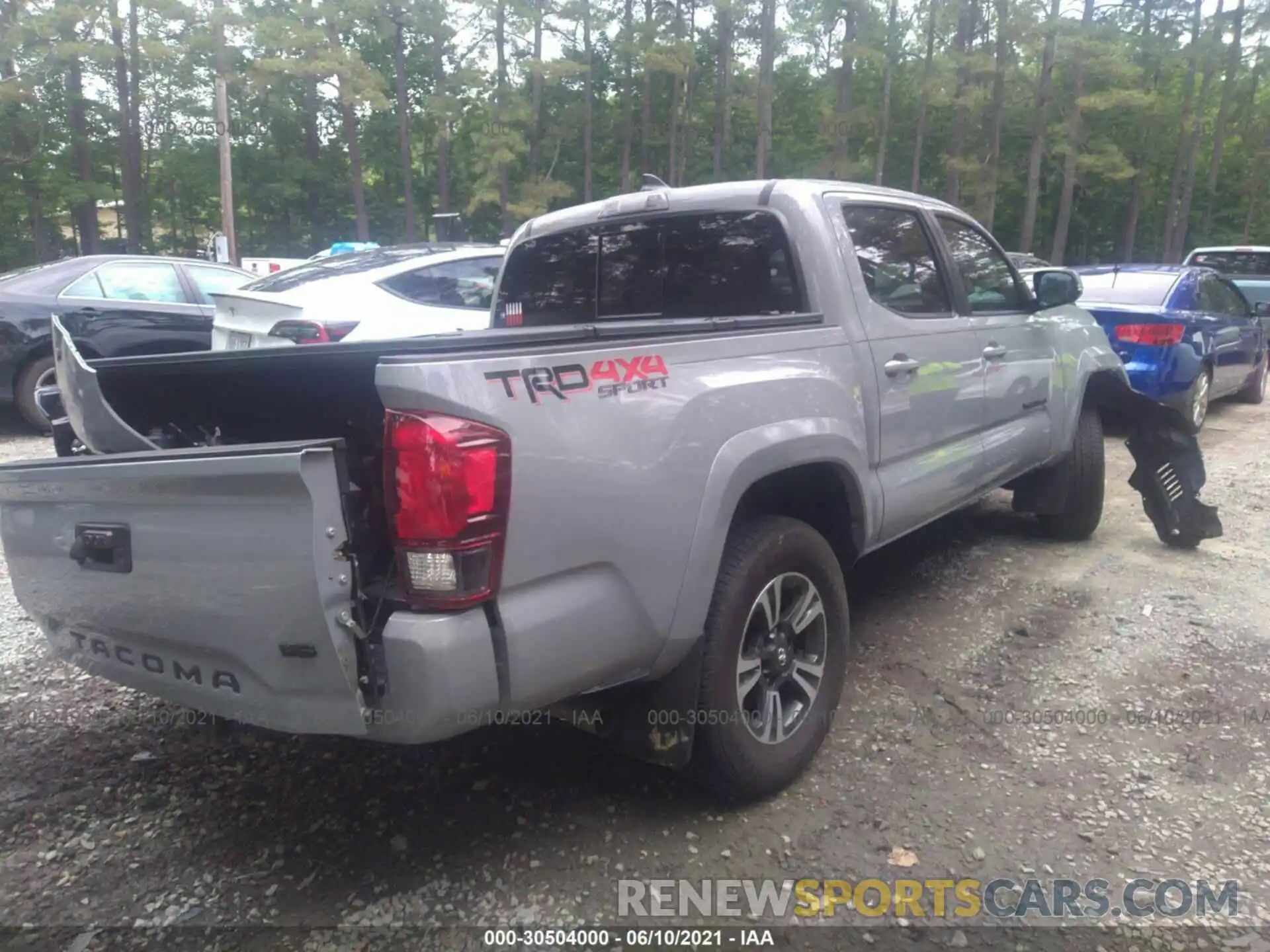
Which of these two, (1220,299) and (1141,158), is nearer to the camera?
(1220,299)

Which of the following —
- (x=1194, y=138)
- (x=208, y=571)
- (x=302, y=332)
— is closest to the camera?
(x=208, y=571)

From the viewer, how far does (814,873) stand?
8.36 feet

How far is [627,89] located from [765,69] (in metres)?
7.22

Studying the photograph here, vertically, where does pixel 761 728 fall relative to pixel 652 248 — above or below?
below

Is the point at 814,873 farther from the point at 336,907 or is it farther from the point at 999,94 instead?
the point at 999,94

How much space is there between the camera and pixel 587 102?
1215 inches

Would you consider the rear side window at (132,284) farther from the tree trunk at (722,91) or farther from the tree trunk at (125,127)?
the tree trunk at (722,91)

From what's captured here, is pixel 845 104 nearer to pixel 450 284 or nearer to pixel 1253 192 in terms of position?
pixel 1253 192

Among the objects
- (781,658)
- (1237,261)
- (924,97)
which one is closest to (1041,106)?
(924,97)

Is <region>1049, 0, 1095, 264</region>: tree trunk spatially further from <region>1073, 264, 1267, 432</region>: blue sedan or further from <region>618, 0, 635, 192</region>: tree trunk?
<region>1073, 264, 1267, 432</region>: blue sedan

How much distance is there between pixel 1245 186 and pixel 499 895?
133 ft

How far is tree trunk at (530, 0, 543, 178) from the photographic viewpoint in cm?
2661

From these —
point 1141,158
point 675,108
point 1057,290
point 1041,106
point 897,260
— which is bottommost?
point 1057,290

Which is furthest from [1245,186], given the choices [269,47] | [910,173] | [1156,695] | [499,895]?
[499,895]
